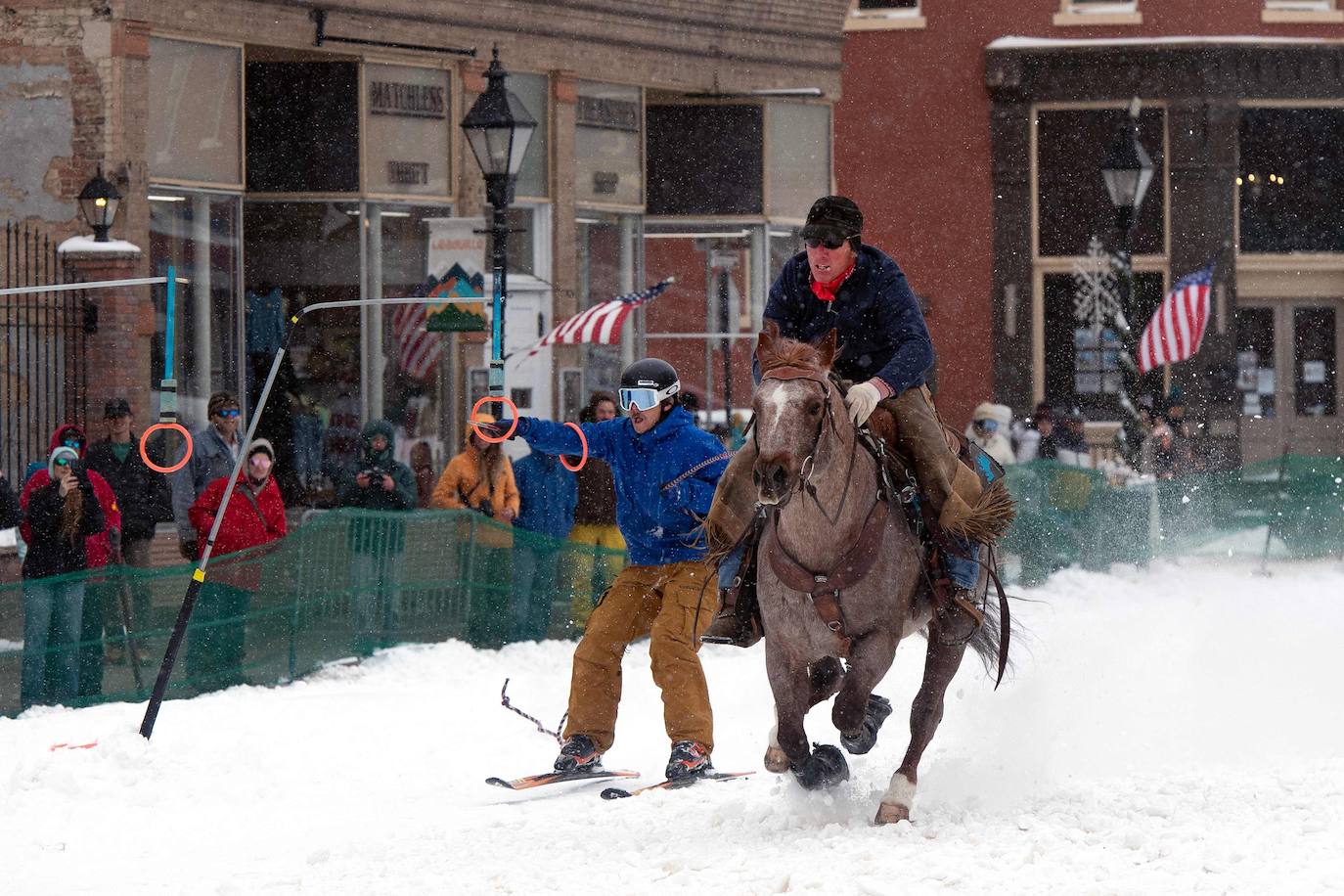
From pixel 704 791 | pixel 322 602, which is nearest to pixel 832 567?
pixel 704 791

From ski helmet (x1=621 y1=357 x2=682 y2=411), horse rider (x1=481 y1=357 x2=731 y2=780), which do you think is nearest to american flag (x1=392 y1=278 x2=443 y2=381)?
horse rider (x1=481 y1=357 x2=731 y2=780)

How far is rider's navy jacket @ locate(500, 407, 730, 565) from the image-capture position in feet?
31.2

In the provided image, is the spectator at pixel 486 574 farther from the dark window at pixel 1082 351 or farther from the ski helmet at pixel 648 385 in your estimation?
the dark window at pixel 1082 351

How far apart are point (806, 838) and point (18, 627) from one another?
5679 millimetres

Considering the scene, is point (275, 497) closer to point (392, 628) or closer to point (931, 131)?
point (392, 628)

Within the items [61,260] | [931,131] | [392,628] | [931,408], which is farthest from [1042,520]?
[931,131]

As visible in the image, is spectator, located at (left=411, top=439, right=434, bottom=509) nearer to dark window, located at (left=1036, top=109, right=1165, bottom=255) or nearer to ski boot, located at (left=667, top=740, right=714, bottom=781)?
ski boot, located at (left=667, top=740, right=714, bottom=781)

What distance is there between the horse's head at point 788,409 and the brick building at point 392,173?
411 inches

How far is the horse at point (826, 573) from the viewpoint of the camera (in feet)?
24.0

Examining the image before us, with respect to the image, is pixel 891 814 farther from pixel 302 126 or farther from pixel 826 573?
pixel 302 126

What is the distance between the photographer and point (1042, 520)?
1839 cm

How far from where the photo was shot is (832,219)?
8.15 m

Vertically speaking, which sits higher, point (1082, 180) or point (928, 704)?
point (1082, 180)

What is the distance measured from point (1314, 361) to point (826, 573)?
25639 millimetres
